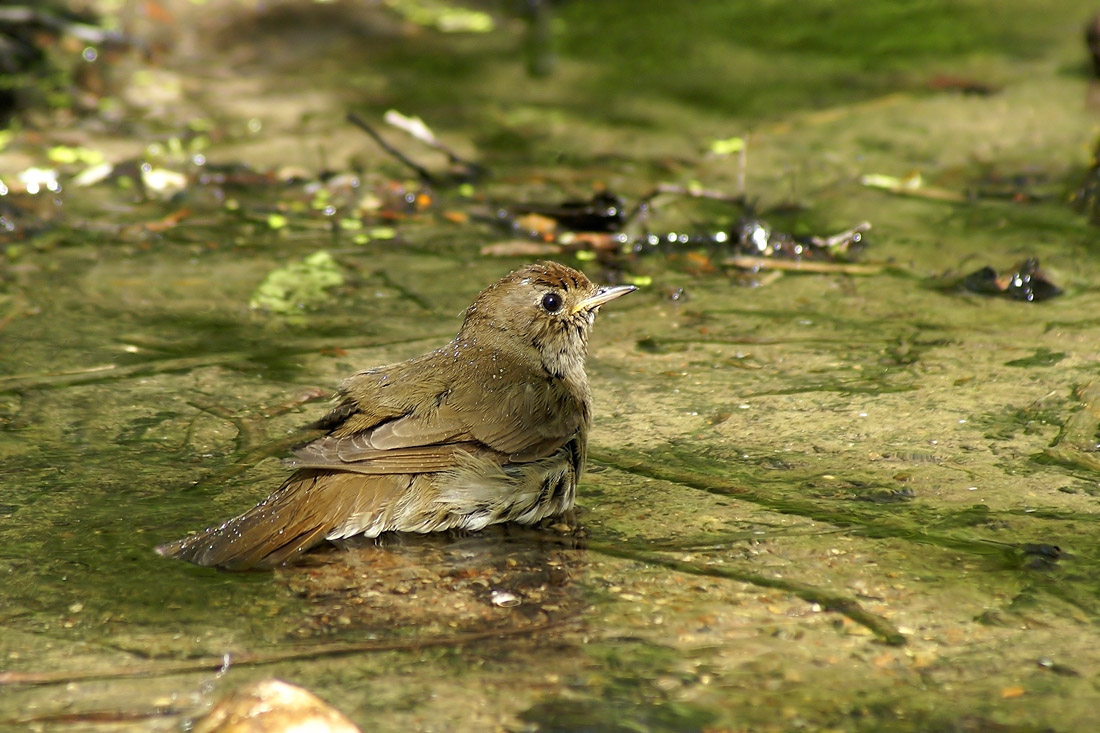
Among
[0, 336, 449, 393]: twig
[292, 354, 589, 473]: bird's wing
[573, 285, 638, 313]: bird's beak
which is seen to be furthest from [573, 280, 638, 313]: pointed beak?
[0, 336, 449, 393]: twig

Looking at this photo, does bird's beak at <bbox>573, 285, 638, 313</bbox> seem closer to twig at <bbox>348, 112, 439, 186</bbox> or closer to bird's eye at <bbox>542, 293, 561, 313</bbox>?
bird's eye at <bbox>542, 293, 561, 313</bbox>

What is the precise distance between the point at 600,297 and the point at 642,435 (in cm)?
53

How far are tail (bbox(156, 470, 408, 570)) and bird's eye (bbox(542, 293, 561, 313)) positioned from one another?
101cm

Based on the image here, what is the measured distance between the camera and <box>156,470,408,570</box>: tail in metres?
3.84

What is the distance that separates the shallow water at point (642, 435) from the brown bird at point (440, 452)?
10 centimetres

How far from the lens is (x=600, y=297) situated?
4898mm

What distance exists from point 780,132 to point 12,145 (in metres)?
4.72

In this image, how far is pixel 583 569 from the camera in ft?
12.8

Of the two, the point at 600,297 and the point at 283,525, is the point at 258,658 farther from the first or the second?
the point at 600,297

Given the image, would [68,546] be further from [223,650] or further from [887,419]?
[887,419]

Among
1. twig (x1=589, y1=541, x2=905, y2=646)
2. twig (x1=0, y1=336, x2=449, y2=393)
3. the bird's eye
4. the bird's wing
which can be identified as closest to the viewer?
twig (x1=589, y1=541, x2=905, y2=646)

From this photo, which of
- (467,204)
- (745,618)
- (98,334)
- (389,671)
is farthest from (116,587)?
(467,204)

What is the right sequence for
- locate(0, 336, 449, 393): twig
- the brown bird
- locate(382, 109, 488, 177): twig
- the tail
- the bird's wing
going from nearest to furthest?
the tail < the brown bird < the bird's wing < locate(0, 336, 449, 393): twig < locate(382, 109, 488, 177): twig

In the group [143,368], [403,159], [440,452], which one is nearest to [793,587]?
[440,452]
